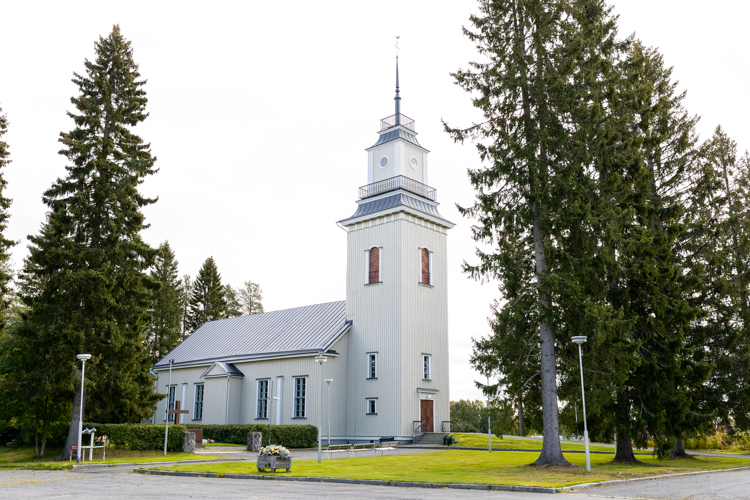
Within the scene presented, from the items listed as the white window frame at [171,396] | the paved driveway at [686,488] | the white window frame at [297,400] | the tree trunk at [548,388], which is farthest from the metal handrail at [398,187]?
the paved driveway at [686,488]

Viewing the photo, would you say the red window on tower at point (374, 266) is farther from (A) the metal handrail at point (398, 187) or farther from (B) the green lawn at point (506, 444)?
(B) the green lawn at point (506, 444)

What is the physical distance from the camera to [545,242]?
17.1 m

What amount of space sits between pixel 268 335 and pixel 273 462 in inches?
805

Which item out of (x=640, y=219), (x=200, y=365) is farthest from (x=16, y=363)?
(x=640, y=219)

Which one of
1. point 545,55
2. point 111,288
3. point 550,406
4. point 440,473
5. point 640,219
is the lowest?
point 440,473

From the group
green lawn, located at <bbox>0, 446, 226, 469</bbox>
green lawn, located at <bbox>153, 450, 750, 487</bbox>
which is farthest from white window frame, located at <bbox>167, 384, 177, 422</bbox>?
green lawn, located at <bbox>153, 450, 750, 487</bbox>

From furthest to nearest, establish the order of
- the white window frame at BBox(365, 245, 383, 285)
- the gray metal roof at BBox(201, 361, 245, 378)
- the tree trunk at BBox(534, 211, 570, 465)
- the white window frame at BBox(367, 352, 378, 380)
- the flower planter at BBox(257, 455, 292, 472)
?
the gray metal roof at BBox(201, 361, 245, 378) < the white window frame at BBox(365, 245, 383, 285) < the white window frame at BBox(367, 352, 378, 380) < the tree trunk at BBox(534, 211, 570, 465) < the flower planter at BBox(257, 455, 292, 472)

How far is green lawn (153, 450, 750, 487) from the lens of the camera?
1388 centimetres

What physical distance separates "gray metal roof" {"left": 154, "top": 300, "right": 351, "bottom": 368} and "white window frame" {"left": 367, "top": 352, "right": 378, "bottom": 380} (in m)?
2.05

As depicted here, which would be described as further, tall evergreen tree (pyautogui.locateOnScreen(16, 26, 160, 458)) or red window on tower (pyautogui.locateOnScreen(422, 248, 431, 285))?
red window on tower (pyautogui.locateOnScreen(422, 248, 431, 285))

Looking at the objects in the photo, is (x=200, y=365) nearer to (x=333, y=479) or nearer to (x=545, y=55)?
(x=333, y=479)

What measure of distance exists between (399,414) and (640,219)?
1468cm

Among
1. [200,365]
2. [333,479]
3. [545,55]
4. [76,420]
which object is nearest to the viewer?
[333,479]

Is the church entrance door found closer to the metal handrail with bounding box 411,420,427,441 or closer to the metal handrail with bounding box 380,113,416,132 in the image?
the metal handrail with bounding box 411,420,427,441
